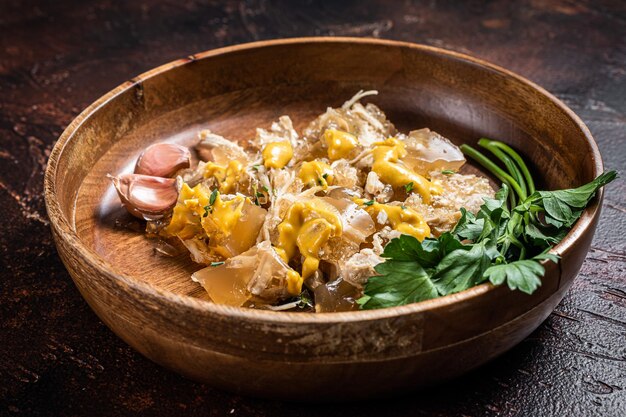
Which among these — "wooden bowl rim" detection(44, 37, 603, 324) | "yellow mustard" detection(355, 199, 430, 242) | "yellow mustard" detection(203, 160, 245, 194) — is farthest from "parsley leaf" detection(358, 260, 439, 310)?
"yellow mustard" detection(203, 160, 245, 194)

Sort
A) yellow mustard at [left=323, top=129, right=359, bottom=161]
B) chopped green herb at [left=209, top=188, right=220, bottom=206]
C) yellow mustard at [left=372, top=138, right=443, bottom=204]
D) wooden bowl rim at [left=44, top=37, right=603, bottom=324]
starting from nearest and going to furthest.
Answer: wooden bowl rim at [left=44, top=37, right=603, bottom=324]
chopped green herb at [left=209, top=188, right=220, bottom=206]
yellow mustard at [left=372, top=138, right=443, bottom=204]
yellow mustard at [left=323, top=129, right=359, bottom=161]

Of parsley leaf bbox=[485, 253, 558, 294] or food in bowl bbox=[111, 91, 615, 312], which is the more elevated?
parsley leaf bbox=[485, 253, 558, 294]

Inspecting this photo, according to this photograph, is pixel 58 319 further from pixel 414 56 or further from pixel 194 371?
pixel 414 56

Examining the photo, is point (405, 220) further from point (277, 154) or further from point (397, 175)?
point (277, 154)

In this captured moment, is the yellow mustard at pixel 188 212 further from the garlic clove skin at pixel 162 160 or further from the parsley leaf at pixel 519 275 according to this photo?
the parsley leaf at pixel 519 275

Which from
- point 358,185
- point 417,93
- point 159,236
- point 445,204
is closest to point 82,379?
point 159,236

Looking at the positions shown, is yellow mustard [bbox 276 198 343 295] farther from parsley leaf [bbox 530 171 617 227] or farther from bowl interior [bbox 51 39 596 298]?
parsley leaf [bbox 530 171 617 227]

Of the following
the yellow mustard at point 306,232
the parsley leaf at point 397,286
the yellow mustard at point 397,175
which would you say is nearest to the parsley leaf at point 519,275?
the parsley leaf at point 397,286
